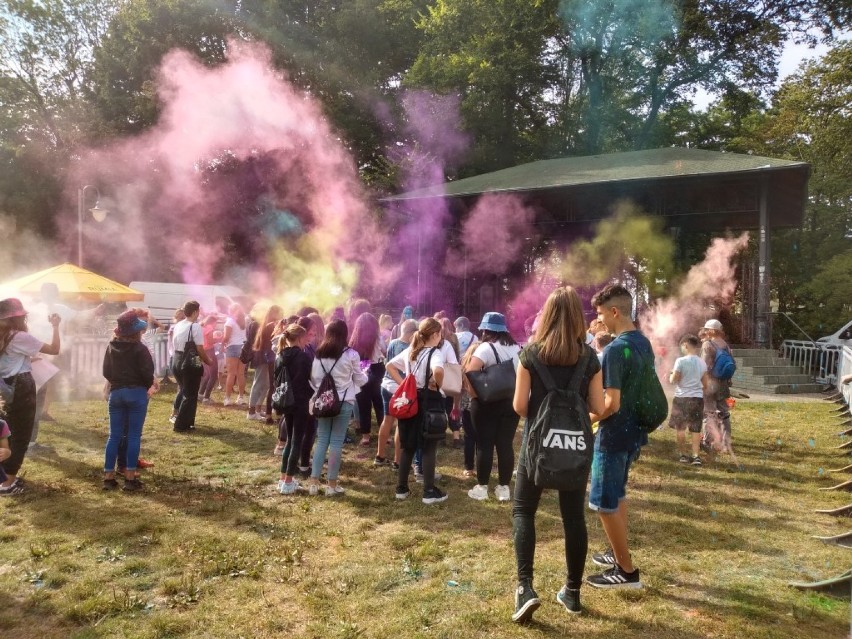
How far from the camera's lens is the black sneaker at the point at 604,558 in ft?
13.2

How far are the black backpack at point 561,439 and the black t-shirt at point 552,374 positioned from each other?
39 mm

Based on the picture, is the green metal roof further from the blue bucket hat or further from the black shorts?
the blue bucket hat

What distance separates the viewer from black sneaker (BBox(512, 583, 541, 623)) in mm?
3189

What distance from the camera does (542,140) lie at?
29.5 metres

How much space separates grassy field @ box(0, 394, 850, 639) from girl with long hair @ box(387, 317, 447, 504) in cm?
20

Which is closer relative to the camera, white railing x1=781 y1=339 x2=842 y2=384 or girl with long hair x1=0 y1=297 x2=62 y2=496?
girl with long hair x1=0 y1=297 x2=62 y2=496

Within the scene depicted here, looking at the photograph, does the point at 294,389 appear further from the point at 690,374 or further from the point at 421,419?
the point at 690,374

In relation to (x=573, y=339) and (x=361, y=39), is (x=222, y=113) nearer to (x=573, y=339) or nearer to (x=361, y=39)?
(x=361, y=39)

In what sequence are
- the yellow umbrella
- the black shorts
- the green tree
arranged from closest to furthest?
the black shorts
the yellow umbrella
the green tree

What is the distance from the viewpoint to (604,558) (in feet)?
13.3

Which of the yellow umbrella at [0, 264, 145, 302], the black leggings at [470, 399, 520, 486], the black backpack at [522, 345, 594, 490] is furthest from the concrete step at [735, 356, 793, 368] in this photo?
the yellow umbrella at [0, 264, 145, 302]

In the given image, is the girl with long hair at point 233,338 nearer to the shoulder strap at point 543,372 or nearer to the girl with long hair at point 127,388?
the girl with long hair at point 127,388

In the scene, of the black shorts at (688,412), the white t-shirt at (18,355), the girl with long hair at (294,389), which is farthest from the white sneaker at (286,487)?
the black shorts at (688,412)

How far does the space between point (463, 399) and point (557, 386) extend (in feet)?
12.0
